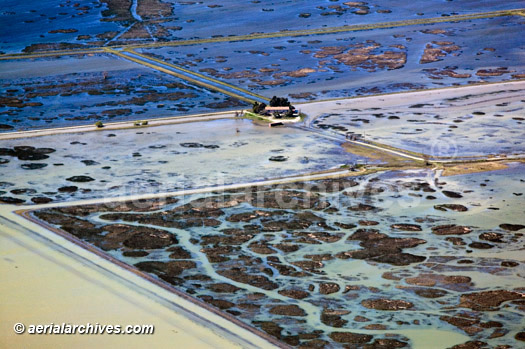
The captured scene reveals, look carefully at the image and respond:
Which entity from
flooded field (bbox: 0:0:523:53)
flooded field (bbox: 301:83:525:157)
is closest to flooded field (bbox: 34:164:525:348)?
flooded field (bbox: 301:83:525:157)

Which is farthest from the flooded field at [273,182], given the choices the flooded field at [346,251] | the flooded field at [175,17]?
the flooded field at [175,17]

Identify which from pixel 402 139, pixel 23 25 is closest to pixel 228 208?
pixel 402 139

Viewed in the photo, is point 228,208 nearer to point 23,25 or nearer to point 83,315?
point 83,315

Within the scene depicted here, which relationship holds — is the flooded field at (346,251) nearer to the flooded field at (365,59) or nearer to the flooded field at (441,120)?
the flooded field at (441,120)

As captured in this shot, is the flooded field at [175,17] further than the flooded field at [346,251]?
Yes

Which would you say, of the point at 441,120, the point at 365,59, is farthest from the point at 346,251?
the point at 365,59

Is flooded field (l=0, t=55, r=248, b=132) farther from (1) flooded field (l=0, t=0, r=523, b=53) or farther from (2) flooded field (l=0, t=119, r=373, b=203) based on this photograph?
(1) flooded field (l=0, t=0, r=523, b=53)
